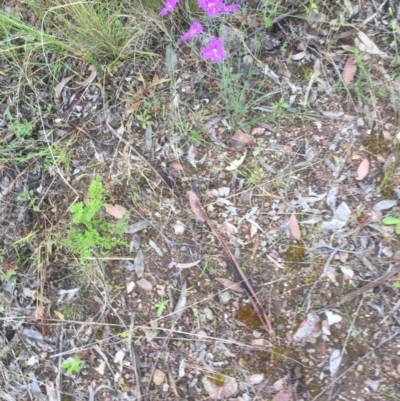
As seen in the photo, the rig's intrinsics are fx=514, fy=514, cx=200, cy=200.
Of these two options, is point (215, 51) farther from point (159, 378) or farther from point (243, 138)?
point (159, 378)

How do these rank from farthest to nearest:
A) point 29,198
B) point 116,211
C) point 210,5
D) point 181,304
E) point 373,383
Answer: point 29,198 → point 116,211 → point 181,304 → point 210,5 → point 373,383

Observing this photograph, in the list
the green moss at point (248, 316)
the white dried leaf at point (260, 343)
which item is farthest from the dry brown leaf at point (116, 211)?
the white dried leaf at point (260, 343)

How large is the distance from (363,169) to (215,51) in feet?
2.52

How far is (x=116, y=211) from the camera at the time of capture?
2.26m

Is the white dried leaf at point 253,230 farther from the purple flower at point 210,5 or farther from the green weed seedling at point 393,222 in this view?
the purple flower at point 210,5

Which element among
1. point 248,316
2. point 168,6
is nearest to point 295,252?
point 248,316

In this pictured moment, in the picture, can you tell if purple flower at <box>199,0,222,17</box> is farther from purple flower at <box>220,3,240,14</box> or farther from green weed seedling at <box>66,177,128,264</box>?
green weed seedling at <box>66,177,128,264</box>

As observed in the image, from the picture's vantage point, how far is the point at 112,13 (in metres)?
2.30

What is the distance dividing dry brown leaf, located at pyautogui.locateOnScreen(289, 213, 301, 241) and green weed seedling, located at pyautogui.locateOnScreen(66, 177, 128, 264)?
71cm

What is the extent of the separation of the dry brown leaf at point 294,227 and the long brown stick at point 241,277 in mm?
261

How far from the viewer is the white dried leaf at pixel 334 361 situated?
77.9 inches

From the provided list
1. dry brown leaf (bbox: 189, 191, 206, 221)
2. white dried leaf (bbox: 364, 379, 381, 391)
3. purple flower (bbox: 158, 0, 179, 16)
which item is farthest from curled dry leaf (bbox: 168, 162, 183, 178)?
white dried leaf (bbox: 364, 379, 381, 391)

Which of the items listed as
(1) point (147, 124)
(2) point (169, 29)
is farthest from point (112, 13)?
(1) point (147, 124)

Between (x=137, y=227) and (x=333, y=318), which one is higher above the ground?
(x=137, y=227)
